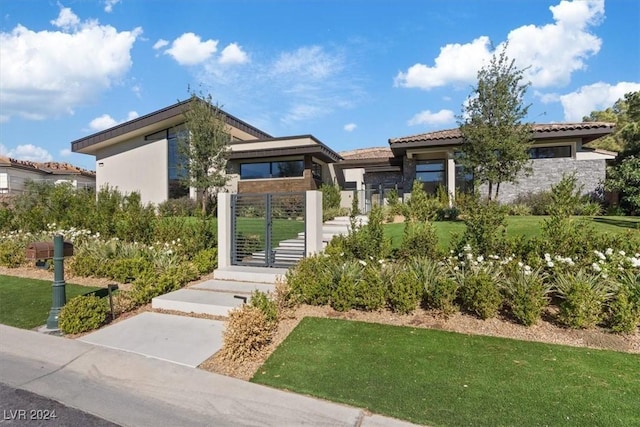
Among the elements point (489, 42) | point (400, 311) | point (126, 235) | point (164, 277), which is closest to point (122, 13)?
point (126, 235)

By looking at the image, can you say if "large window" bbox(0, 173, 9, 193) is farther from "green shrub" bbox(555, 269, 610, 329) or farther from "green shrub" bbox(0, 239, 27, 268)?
"green shrub" bbox(555, 269, 610, 329)

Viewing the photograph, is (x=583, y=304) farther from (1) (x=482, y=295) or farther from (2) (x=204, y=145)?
(2) (x=204, y=145)

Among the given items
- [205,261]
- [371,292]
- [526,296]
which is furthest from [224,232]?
[526,296]

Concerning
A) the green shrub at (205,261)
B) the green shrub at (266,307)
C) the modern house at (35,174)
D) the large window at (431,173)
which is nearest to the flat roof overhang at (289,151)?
the large window at (431,173)

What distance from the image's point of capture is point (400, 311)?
5.36m

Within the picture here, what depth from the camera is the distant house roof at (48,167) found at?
2909 centimetres

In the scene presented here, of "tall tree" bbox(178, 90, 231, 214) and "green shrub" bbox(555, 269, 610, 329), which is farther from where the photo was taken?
"tall tree" bbox(178, 90, 231, 214)

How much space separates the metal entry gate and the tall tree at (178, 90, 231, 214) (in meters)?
9.90

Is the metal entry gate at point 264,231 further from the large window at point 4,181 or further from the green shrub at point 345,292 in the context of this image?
the large window at point 4,181

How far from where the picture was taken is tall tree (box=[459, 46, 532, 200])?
12.1 meters

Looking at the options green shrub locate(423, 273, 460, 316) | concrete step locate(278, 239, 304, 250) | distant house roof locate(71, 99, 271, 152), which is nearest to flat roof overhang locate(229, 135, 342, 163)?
distant house roof locate(71, 99, 271, 152)

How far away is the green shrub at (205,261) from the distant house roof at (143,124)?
42.0ft

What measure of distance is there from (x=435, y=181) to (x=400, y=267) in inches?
560

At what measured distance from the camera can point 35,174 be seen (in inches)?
1241
